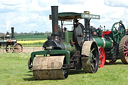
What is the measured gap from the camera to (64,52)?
1036cm

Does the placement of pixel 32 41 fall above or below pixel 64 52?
above

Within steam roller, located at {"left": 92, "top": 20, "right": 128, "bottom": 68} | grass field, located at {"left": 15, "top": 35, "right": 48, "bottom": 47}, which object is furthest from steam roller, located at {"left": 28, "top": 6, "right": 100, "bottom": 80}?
grass field, located at {"left": 15, "top": 35, "right": 48, "bottom": 47}

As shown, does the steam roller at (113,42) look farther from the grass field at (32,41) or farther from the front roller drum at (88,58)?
the grass field at (32,41)

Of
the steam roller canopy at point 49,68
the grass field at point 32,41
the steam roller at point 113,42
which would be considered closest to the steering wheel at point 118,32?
the steam roller at point 113,42

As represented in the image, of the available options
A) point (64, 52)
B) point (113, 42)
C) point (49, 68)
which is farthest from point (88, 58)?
point (113, 42)

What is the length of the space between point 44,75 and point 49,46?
1.21 meters

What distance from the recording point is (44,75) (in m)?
9.98

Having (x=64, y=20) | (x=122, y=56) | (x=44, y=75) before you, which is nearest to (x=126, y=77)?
(x=44, y=75)

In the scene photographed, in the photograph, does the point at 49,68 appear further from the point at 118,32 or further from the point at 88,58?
the point at 118,32

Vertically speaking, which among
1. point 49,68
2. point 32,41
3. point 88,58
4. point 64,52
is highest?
point 32,41

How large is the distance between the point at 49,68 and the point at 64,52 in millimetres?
857

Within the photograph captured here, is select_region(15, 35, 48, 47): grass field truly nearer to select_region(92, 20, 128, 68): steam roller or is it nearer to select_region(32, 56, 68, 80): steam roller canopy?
select_region(92, 20, 128, 68): steam roller

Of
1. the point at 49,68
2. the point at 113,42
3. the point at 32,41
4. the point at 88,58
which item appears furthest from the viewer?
the point at 32,41

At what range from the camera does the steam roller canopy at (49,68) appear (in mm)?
9867
